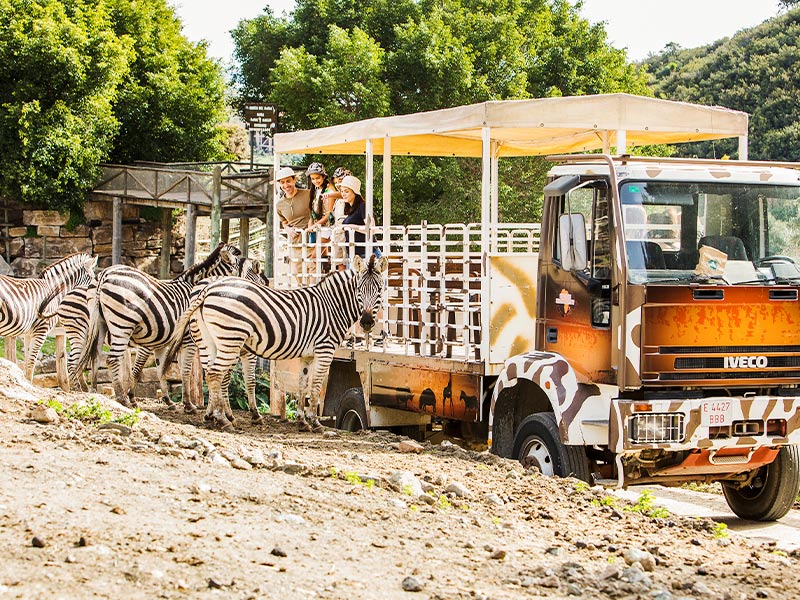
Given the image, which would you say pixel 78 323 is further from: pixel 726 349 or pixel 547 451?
pixel 726 349

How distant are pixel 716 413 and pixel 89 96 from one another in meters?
29.5

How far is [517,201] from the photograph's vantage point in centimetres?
3108

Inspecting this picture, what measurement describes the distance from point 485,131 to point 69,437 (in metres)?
4.44

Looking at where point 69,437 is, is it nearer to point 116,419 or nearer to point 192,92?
point 116,419

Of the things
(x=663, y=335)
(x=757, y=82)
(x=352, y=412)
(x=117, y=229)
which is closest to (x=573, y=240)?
(x=663, y=335)

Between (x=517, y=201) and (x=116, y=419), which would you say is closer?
(x=116, y=419)

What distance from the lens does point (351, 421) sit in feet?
42.0

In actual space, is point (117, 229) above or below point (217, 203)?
below

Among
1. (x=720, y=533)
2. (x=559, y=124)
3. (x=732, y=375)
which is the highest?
(x=559, y=124)

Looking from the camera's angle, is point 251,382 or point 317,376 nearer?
point 317,376

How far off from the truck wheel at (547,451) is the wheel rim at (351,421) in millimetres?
3494

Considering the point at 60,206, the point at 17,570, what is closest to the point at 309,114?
the point at 60,206

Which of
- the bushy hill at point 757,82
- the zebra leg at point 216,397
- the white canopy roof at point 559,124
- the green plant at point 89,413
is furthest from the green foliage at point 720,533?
the bushy hill at point 757,82

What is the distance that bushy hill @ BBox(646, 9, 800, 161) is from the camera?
44406 millimetres
